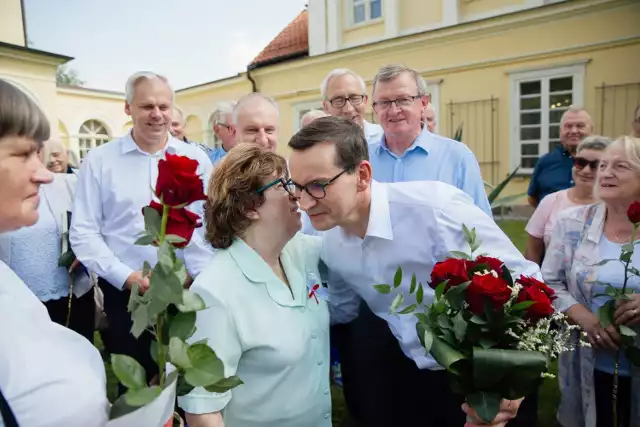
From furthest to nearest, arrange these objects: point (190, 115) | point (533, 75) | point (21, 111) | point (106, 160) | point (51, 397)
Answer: point (190, 115) → point (533, 75) → point (106, 160) → point (21, 111) → point (51, 397)

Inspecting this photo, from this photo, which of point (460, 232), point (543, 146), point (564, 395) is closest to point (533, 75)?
point (543, 146)

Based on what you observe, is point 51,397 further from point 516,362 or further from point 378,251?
point 378,251

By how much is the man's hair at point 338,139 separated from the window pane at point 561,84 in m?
12.6

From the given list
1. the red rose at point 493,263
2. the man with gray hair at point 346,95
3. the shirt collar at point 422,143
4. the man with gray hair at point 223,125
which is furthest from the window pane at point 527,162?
the red rose at point 493,263

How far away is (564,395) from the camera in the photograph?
303 cm

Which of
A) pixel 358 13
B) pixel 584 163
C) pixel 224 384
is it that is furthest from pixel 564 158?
Answer: pixel 358 13

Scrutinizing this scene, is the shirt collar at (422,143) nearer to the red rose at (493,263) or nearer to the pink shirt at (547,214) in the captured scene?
the pink shirt at (547,214)

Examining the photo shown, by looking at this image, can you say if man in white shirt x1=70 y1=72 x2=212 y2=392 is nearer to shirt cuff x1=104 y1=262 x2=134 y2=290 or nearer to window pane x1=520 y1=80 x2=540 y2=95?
shirt cuff x1=104 y1=262 x2=134 y2=290

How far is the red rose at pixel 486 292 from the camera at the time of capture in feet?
4.42

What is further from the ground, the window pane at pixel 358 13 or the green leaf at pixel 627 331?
the window pane at pixel 358 13

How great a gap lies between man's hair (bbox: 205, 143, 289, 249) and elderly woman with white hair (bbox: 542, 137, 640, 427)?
174 cm

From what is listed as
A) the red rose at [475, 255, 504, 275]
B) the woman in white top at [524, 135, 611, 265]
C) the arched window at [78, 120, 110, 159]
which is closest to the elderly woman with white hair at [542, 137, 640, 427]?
the woman in white top at [524, 135, 611, 265]

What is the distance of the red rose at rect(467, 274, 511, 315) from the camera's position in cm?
135

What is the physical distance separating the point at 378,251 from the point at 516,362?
84cm
